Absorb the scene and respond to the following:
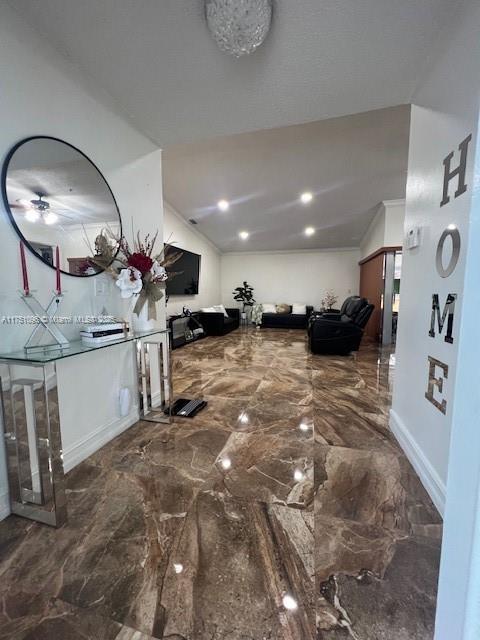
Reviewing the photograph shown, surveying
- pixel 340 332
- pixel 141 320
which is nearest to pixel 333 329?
pixel 340 332

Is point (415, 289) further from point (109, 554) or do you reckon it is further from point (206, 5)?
point (109, 554)

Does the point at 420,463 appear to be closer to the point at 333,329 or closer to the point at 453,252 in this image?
the point at 453,252

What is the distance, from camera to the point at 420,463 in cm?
157

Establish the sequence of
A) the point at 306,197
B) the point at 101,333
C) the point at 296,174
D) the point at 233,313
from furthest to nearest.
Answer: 1. the point at 233,313
2. the point at 306,197
3. the point at 296,174
4. the point at 101,333

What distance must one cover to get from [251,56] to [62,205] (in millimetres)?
1401

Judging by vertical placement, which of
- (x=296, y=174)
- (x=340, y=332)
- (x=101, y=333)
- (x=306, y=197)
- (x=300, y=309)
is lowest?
(x=340, y=332)

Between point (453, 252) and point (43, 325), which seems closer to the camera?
point (453, 252)

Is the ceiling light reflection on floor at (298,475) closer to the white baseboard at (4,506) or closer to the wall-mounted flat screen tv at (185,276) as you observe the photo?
the white baseboard at (4,506)

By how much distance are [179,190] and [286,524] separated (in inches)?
203

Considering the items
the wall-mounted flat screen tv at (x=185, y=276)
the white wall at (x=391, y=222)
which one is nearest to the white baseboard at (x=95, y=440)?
the wall-mounted flat screen tv at (x=185, y=276)

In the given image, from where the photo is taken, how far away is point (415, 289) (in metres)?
1.76

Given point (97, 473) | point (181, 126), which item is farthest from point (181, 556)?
point (181, 126)

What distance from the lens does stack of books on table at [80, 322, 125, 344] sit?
1.62 m

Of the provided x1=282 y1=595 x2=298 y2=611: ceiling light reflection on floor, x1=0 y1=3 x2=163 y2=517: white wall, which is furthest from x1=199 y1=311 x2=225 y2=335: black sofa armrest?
x1=282 y1=595 x2=298 y2=611: ceiling light reflection on floor
